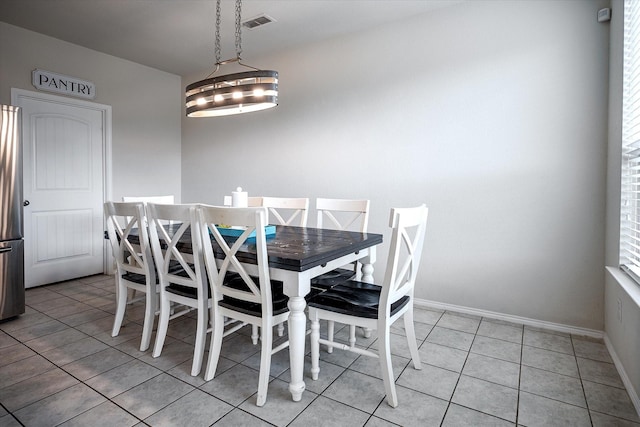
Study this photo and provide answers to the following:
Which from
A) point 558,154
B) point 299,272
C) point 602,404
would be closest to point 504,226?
point 558,154

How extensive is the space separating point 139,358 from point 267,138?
2791 mm

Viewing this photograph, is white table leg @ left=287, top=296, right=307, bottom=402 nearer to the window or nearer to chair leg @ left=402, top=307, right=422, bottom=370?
chair leg @ left=402, top=307, right=422, bottom=370

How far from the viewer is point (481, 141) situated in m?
3.01

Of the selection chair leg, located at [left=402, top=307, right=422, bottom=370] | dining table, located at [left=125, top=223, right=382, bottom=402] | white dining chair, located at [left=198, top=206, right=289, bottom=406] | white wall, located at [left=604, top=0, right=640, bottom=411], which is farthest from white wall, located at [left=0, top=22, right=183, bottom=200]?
white wall, located at [left=604, top=0, right=640, bottom=411]

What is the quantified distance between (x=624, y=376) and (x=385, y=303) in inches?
58.6

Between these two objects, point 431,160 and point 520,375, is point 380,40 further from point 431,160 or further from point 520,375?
point 520,375

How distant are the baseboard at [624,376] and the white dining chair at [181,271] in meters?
2.30

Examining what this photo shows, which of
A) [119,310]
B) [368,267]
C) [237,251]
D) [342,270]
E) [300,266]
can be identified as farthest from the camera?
[342,270]

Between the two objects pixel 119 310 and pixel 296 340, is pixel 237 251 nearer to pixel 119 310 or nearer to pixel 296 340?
pixel 296 340

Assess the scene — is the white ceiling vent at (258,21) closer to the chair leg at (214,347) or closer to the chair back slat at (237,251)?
the chair back slat at (237,251)

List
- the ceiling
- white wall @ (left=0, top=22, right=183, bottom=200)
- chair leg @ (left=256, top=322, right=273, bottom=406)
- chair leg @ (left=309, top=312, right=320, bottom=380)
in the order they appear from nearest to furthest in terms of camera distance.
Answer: chair leg @ (left=256, top=322, right=273, bottom=406) < chair leg @ (left=309, top=312, right=320, bottom=380) < the ceiling < white wall @ (left=0, top=22, right=183, bottom=200)

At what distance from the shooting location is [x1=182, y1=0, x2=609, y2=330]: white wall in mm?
2660

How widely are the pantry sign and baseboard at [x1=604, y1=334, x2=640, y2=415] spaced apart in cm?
541

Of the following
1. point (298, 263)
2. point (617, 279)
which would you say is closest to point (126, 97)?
point (298, 263)
